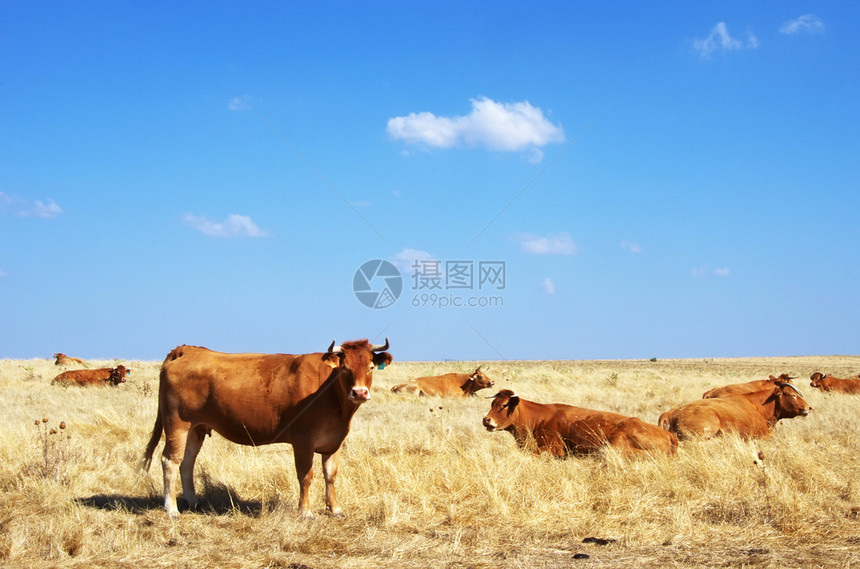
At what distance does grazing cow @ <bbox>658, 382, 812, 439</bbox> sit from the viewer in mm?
11586

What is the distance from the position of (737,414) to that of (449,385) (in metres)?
11.2

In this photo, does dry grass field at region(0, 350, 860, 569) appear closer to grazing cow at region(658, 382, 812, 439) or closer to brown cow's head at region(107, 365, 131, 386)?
grazing cow at region(658, 382, 812, 439)

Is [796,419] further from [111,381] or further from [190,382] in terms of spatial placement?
[111,381]

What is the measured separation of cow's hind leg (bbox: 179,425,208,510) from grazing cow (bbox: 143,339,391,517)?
0.04 ft

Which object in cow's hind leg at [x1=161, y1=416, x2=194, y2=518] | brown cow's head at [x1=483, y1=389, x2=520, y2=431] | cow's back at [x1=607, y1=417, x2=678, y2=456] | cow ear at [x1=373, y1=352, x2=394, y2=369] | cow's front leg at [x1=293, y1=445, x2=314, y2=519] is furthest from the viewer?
brown cow's head at [x1=483, y1=389, x2=520, y2=431]

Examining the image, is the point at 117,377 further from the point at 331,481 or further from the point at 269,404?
the point at 331,481

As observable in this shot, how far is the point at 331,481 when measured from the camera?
7645mm

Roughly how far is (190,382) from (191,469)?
102 centimetres

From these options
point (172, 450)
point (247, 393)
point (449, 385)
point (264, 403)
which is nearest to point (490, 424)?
point (264, 403)

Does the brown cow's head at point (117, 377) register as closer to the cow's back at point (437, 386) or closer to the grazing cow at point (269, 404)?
the cow's back at point (437, 386)

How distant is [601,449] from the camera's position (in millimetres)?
9523

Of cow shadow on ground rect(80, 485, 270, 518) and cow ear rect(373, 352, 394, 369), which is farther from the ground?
cow ear rect(373, 352, 394, 369)

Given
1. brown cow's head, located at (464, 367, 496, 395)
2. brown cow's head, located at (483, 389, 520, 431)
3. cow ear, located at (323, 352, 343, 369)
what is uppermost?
cow ear, located at (323, 352, 343, 369)

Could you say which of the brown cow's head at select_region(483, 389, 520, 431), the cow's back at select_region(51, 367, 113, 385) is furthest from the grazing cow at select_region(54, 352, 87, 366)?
the brown cow's head at select_region(483, 389, 520, 431)
